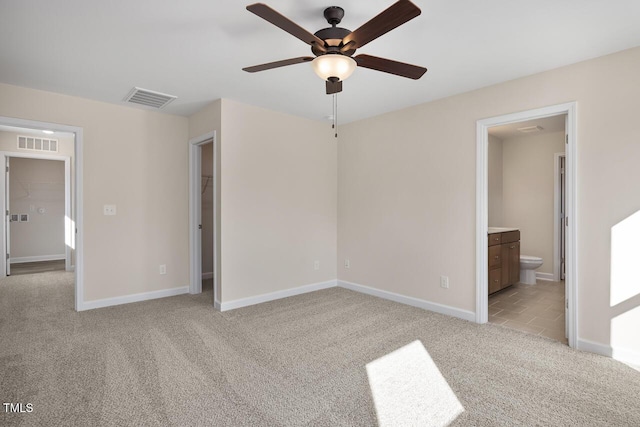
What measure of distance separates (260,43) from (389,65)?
101 cm

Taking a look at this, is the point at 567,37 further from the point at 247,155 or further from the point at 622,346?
the point at 247,155

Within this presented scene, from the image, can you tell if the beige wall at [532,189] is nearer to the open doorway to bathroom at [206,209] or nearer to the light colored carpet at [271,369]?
the light colored carpet at [271,369]

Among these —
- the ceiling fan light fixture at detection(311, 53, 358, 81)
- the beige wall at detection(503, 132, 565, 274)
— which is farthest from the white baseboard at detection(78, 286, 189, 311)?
the beige wall at detection(503, 132, 565, 274)

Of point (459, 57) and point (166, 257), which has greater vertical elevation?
point (459, 57)

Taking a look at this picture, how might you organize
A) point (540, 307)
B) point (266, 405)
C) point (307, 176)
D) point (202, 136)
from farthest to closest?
1. point (307, 176)
2. point (202, 136)
3. point (540, 307)
4. point (266, 405)

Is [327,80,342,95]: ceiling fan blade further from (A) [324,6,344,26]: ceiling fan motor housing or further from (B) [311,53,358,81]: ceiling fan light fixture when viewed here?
(A) [324,6,344,26]: ceiling fan motor housing

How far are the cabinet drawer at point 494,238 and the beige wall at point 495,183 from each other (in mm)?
1261

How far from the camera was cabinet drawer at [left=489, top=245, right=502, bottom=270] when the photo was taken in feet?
Answer: 13.7

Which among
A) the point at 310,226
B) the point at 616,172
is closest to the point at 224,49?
the point at 310,226

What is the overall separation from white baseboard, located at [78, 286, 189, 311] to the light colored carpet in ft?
0.49

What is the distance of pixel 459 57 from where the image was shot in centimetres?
270

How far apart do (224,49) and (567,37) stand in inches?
99.2

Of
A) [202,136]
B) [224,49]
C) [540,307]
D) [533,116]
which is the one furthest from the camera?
[202,136]

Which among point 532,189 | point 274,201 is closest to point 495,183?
point 532,189
